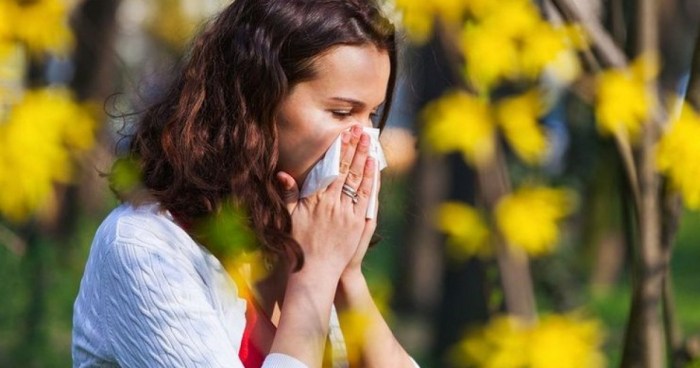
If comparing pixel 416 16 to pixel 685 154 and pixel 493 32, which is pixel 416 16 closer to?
pixel 493 32

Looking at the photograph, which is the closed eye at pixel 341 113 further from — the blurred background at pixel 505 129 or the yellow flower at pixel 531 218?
the yellow flower at pixel 531 218

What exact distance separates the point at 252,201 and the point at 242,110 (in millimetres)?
169

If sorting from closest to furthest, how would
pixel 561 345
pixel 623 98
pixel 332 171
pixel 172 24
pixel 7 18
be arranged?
pixel 332 171 < pixel 7 18 < pixel 561 345 < pixel 623 98 < pixel 172 24

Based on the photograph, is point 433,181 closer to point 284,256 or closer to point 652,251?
point 652,251

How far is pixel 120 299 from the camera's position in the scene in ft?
6.42

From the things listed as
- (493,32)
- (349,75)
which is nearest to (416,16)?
(493,32)

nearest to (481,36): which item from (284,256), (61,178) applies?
(284,256)

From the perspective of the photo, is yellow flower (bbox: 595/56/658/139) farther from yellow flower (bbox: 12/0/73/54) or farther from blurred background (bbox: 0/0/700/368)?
yellow flower (bbox: 12/0/73/54)

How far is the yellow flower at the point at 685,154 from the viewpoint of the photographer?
7.70 feet

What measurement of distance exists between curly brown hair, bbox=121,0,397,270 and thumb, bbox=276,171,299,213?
0.07ft

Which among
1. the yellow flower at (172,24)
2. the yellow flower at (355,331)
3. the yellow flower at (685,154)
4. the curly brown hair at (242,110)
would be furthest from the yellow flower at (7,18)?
the yellow flower at (685,154)

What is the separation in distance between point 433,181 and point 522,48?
101 inches

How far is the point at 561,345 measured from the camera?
7.50ft

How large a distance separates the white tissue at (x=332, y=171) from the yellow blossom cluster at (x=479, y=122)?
228 millimetres
